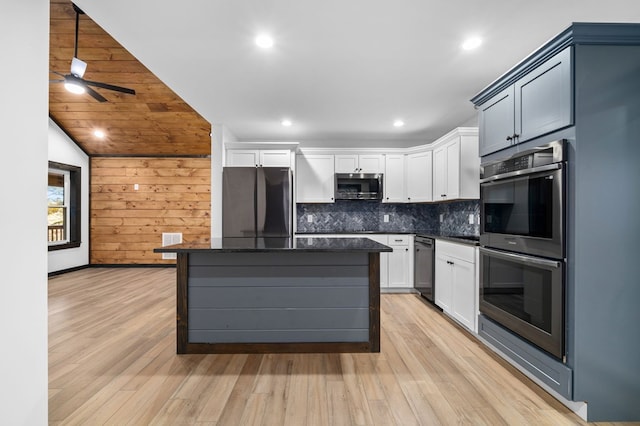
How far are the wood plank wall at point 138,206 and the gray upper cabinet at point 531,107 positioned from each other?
5.55m

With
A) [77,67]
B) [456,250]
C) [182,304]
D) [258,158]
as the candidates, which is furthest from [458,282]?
A: [77,67]

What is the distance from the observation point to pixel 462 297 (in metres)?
3.29

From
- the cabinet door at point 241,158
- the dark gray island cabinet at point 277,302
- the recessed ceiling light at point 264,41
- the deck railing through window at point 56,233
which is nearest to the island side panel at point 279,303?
the dark gray island cabinet at point 277,302

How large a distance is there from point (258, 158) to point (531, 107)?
3534 millimetres

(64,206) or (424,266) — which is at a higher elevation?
(64,206)

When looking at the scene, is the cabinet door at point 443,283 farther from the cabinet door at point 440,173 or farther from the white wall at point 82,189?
the white wall at point 82,189

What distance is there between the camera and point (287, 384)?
2217 millimetres

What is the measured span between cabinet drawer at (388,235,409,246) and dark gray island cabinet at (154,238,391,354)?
2213 mm

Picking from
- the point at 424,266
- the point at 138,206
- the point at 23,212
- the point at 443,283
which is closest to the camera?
the point at 23,212

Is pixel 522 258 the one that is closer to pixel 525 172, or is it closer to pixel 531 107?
pixel 525 172

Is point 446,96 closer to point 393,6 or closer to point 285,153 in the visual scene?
point 393,6

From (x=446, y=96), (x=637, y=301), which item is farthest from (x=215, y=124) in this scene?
(x=637, y=301)

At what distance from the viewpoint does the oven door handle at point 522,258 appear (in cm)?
197

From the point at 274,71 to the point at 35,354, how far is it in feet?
8.50
